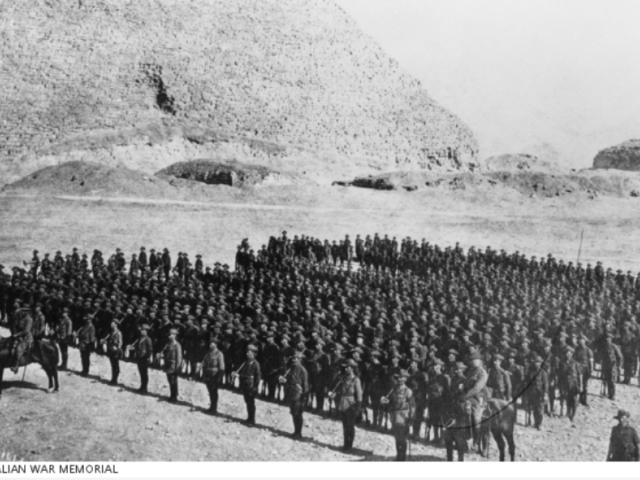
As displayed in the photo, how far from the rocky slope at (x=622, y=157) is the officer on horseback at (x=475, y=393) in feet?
295

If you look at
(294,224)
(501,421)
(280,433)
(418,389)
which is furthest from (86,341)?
(294,224)

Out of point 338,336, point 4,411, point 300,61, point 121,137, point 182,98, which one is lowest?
point 4,411

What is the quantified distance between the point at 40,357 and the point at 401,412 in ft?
21.8

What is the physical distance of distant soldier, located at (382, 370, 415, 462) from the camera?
34.8 ft

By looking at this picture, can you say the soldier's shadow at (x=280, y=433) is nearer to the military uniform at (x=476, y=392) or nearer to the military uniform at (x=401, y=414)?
the military uniform at (x=401, y=414)

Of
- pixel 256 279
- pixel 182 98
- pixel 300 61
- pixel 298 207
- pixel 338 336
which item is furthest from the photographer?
pixel 300 61

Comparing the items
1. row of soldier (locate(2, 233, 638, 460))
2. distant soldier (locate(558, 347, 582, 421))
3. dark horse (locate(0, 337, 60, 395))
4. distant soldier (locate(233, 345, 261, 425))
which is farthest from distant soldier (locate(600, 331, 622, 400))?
dark horse (locate(0, 337, 60, 395))

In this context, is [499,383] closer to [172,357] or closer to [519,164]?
[172,357]

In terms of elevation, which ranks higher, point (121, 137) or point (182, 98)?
point (182, 98)

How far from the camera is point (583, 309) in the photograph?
17250 mm

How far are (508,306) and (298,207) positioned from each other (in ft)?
89.2

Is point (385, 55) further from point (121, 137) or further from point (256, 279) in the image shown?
point (256, 279)

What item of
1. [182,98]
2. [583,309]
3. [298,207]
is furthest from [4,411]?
[182,98]
